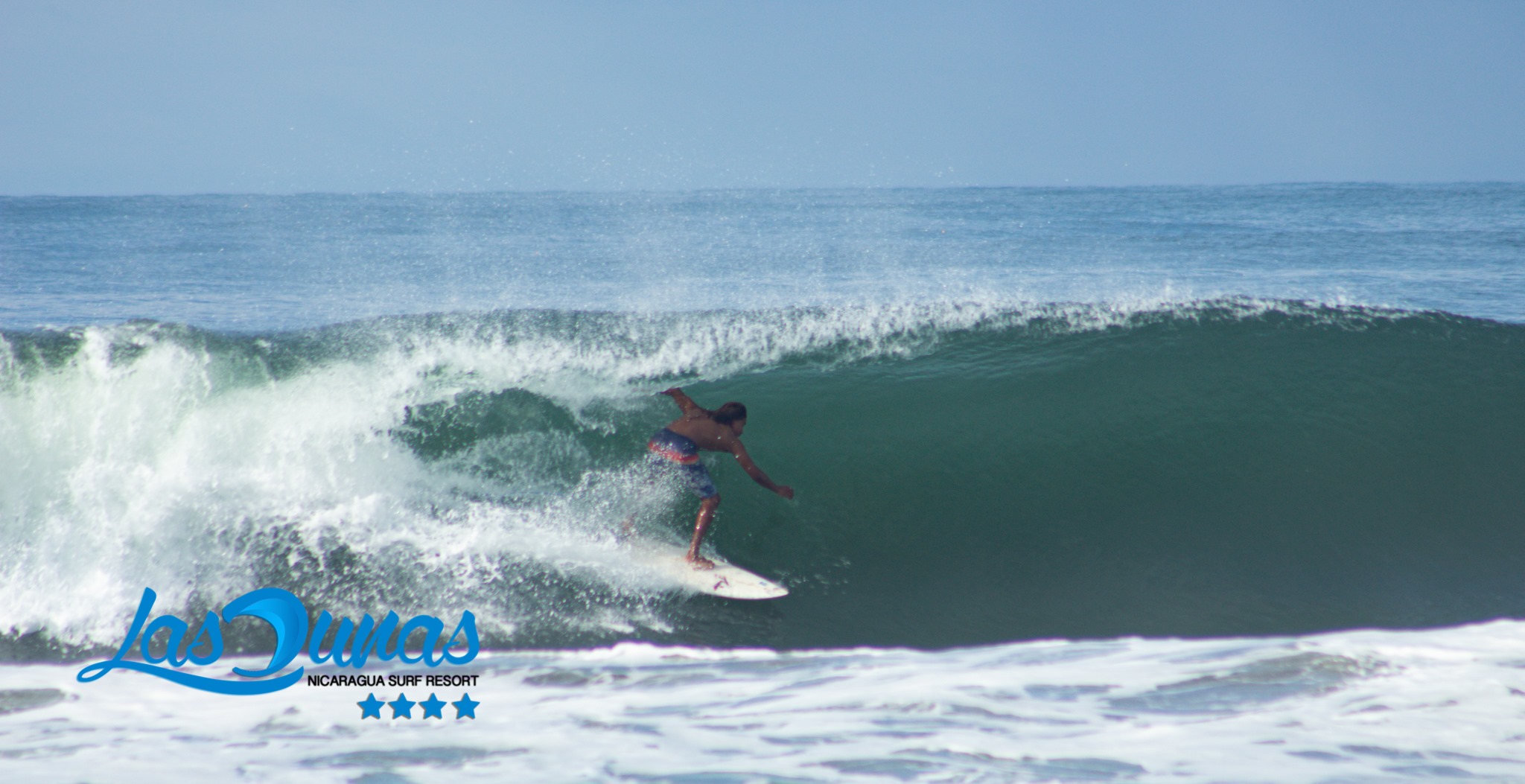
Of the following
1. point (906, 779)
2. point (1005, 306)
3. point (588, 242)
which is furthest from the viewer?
point (588, 242)

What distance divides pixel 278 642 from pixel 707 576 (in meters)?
2.35

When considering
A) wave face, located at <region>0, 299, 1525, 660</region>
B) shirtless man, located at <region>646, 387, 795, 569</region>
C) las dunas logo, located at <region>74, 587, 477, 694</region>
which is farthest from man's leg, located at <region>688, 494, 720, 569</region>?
las dunas logo, located at <region>74, 587, 477, 694</region>

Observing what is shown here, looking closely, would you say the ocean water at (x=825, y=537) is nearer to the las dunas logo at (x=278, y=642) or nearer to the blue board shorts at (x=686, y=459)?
the las dunas logo at (x=278, y=642)

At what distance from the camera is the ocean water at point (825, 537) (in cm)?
389

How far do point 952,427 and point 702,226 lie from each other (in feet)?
60.3

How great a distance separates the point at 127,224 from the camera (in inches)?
1072

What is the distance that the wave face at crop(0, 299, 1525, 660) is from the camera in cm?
521

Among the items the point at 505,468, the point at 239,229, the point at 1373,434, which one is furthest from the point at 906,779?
the point at 239,229

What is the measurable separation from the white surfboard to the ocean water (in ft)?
0.30

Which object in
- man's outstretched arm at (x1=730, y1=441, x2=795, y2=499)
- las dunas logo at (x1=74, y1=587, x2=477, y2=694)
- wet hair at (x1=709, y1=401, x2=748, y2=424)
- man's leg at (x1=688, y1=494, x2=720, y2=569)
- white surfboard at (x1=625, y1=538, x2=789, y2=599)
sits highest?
wet hair at (x1=709, y1=401, x2=748, y2=424)

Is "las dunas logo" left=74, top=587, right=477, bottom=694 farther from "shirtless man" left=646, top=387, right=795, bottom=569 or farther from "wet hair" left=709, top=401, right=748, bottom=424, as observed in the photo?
"wet hair" left=709, top=401, right=748, bottom=424

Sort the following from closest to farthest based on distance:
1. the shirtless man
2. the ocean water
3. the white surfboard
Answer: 1. the ocean water
2. the white surfboard
3. the shirtless man

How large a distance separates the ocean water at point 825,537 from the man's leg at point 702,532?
288 millimetres

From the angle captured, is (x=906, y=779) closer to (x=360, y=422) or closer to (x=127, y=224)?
(x=360, y=422)
